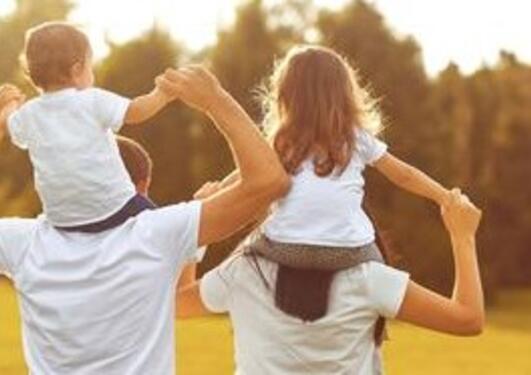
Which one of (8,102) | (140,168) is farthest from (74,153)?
(140,168)

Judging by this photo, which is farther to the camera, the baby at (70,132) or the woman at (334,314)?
the woman at (334,314)

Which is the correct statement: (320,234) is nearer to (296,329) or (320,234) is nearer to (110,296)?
(296,329)

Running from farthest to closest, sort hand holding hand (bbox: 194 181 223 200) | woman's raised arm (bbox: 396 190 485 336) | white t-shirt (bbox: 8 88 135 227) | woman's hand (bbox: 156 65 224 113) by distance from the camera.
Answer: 1. hand holding hand (bbox: 194 181 223 200)
2. woman's raised arm (bbox: 396 190 485 336)
3. white t-shirt (bbox: 8 88 135 227)
4. woman's hand (bbox: 156 65 224 113)

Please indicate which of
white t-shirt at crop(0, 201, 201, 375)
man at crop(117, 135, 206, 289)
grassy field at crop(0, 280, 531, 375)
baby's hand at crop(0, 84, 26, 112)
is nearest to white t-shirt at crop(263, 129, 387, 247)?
man at crop(117, 135, 206, 289)

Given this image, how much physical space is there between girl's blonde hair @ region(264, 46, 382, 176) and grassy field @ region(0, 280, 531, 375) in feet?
38.3

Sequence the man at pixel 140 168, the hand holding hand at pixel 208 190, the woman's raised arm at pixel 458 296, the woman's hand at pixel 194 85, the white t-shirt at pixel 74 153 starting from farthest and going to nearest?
the man at pixel 140 168, the hand holding hand at pixel 208 190, the woman's raised arm at pixel 458 296, the white t-shirt at pixel 74 153, the woman's hand at pixel 194 85

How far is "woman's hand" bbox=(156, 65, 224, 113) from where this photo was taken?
2.88 meters

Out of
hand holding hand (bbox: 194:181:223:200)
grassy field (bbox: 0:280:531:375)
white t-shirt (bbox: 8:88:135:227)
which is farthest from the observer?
grassy field (bbox: 0:280:531:375)

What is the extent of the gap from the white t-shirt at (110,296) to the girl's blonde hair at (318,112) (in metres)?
0.47

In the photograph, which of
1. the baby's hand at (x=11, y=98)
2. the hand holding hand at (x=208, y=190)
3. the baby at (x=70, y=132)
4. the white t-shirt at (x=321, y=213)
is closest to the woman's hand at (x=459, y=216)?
the white t-shirt at (x=321, y=213)

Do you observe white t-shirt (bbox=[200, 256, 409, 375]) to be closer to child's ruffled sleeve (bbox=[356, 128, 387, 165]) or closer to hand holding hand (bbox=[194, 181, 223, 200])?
hand holding hand (bbox=[194, 181, 223, 200])

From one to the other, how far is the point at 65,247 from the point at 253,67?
104 feet

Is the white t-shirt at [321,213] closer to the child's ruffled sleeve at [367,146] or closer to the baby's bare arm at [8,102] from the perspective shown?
the child's ruffled sleeve at [367,146]

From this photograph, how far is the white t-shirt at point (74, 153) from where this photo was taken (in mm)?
3039
